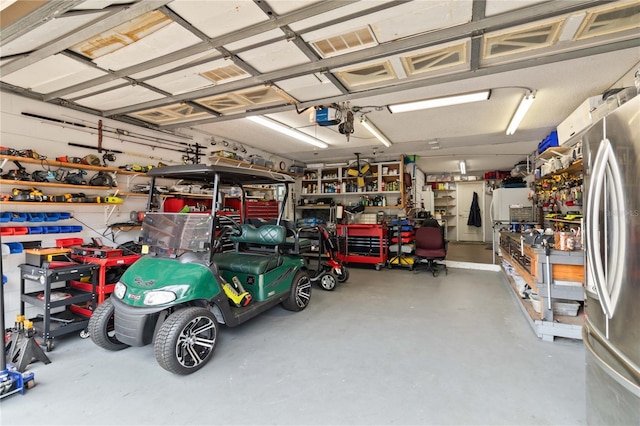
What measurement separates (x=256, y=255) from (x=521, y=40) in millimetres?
3397

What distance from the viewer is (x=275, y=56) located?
260cm

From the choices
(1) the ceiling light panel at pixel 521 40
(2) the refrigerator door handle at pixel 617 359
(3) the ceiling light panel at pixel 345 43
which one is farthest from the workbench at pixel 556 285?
(3) the ceiling light panel at pixel 345 43

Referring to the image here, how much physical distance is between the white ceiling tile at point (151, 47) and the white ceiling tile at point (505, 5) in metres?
2.11

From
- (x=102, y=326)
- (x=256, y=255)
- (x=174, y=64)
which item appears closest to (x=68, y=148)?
(x=174, y=64)

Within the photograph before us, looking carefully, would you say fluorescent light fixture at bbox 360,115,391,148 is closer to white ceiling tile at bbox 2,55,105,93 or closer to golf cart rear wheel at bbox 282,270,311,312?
golf cart rear wheel at bbox 282,270,311,312

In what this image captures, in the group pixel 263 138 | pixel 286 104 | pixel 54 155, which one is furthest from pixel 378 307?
pixel 54 155

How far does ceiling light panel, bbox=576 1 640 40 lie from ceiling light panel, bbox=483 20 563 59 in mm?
181

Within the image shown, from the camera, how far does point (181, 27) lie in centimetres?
216

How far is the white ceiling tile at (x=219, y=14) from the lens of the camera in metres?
1.92

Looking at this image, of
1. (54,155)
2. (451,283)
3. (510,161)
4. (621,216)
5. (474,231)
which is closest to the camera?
(621,216)

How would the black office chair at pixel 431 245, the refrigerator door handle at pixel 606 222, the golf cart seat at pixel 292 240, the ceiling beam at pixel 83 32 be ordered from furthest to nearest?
the black office chair at pixel 431 245
the golf cart seat at pixel 292 240
the ceiling beam at pixel 83 32
the refrigerator door handle at pixel 606 222

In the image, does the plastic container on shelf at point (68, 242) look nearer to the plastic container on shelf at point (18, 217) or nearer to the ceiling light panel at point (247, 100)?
the plastic container on shelf at point (18, 217)

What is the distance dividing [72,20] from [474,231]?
1200 centimetres

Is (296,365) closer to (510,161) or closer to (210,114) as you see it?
(210,114)
